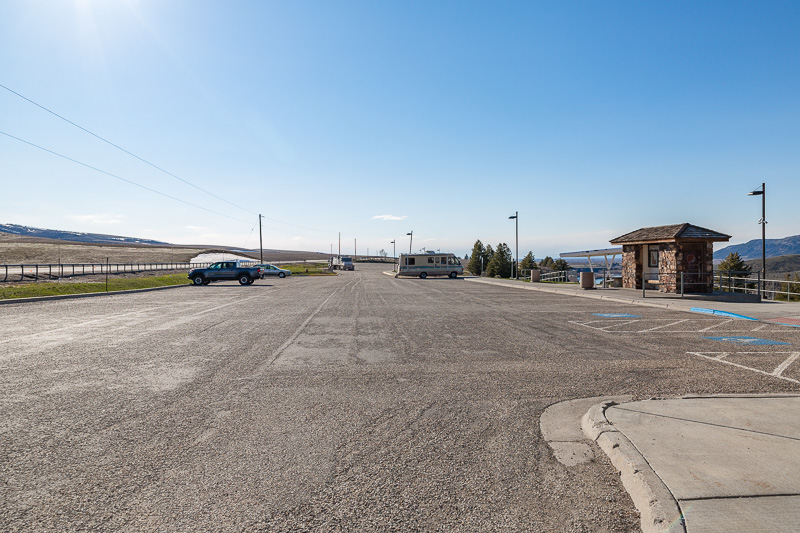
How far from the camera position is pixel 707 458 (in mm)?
3693

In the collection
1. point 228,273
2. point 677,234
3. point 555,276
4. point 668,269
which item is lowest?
point 555,276

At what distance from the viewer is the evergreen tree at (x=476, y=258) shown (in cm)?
7738

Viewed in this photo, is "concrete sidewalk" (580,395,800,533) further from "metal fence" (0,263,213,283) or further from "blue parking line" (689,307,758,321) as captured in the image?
"metal fence" (0,263,213,283)

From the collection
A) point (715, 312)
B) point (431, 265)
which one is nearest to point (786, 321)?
point (715, 312)

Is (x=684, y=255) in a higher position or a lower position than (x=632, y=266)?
higher

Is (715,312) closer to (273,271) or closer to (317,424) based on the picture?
(317,424)

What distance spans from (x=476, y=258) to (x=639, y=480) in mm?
76705

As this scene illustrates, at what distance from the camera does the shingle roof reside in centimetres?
1956

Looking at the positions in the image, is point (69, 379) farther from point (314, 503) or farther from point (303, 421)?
point (314, 503)

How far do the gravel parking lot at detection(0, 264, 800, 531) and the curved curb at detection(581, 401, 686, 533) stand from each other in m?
0.11

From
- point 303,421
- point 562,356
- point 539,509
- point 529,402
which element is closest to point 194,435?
point 303,421

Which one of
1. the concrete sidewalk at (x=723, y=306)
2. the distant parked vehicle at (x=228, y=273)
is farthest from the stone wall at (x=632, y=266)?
the distant parked vehicle at (x=228, y=273)

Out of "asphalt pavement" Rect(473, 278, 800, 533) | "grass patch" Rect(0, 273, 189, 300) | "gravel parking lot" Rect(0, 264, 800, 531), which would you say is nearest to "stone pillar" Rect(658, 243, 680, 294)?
"gravel parking lot" Rect(0, 264, 800, 531)

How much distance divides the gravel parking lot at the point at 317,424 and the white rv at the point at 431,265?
37.9 m
